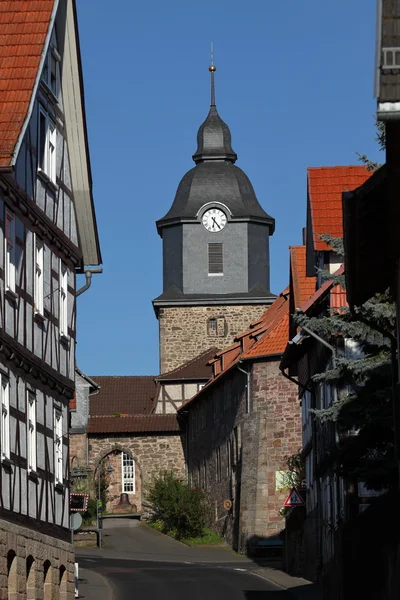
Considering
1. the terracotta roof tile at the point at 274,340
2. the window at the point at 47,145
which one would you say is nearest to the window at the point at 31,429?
the window at the point at 47,145

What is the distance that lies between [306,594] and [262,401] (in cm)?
2049

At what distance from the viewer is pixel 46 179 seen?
74.4 ft

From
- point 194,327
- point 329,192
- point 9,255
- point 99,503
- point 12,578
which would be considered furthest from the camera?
point 194,327

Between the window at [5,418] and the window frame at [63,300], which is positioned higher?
the window frame at [63,300]

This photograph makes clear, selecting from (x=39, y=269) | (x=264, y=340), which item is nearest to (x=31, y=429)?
(x=39, y=269)

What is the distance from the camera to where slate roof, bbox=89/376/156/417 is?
74.4 metres

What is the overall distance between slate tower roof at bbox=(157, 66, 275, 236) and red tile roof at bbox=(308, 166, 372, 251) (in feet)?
138

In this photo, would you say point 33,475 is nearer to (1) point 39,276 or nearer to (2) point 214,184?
(1) point 39,276

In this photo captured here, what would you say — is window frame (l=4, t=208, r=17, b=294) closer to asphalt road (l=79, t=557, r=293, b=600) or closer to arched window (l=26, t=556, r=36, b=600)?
arched window (l=26, t=556, r=36, b=600)

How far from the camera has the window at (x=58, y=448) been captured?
926 inches

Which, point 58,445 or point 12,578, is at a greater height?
point 58,445

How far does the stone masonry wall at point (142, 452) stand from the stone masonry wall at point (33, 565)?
1678 inches

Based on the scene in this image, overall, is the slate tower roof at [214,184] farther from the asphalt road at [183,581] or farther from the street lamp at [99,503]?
the asphalt road at [183,581]

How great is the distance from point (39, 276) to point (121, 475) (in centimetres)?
4555
